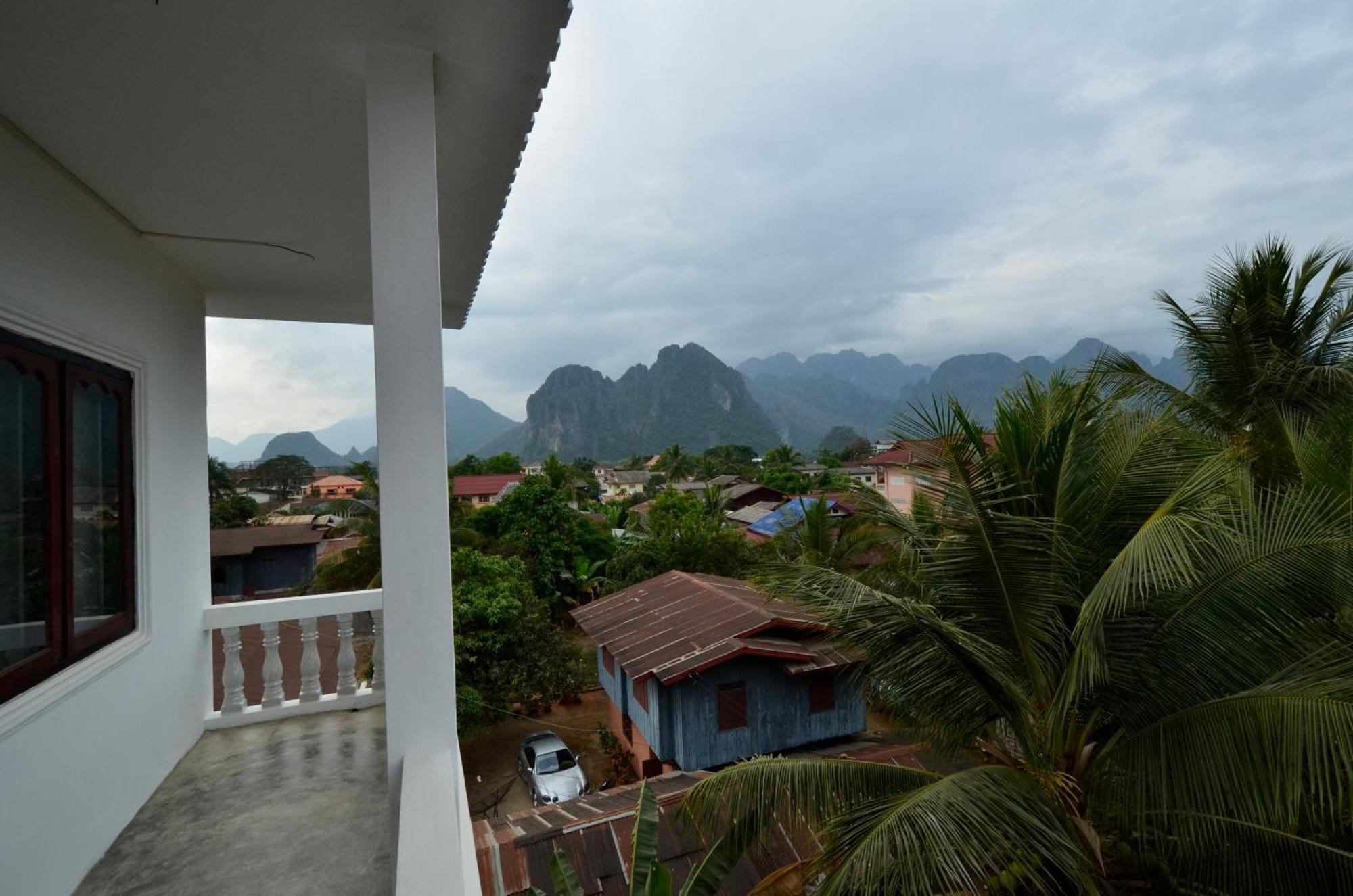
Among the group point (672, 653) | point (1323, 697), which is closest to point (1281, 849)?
point (1323, 697)

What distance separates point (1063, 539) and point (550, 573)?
52.8 ft

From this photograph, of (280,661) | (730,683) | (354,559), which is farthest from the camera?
(354,559)

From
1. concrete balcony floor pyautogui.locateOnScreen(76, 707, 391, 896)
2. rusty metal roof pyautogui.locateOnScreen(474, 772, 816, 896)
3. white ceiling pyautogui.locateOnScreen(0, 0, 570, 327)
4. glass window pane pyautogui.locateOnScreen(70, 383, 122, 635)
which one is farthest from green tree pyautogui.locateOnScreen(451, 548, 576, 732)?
white ceiling pyautogui.locateOnScreen(0, 0, 570, 327)

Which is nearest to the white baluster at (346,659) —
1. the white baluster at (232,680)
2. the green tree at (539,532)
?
the white baluster at (232,680)

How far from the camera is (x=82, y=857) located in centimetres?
211

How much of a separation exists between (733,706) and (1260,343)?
8611 millimetres

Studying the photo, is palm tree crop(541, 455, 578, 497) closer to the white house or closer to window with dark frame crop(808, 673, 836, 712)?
window with dark frame crop(808, 673, 836, 712)

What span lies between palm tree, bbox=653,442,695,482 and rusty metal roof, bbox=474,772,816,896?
4607 cm

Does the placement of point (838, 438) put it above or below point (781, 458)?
above

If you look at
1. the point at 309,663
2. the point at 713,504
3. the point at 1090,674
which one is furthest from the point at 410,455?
the point at 713,504

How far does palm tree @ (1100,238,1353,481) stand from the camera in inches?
286

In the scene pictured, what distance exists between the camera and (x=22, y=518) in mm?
2047

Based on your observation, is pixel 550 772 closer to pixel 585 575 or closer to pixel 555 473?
pixel 585 575

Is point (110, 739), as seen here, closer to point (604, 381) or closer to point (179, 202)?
point (179, 202)
